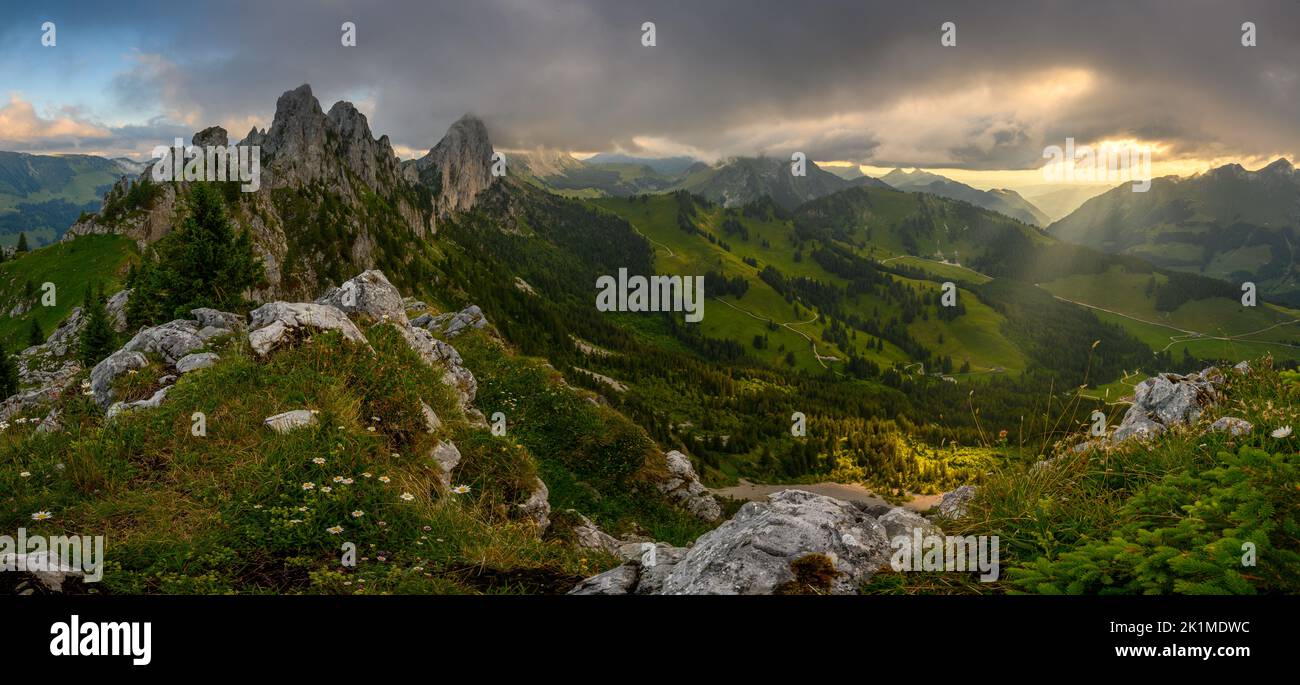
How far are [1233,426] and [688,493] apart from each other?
22.1 m

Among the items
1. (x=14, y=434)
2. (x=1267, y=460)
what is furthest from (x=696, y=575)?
(x=14, y=434)

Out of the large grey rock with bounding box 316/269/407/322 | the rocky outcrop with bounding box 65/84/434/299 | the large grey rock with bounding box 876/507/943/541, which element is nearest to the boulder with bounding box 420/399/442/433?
the large grey rock with bounding box 316/269/407/322

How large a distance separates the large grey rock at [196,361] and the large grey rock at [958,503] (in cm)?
1542

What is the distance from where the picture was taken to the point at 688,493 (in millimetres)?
28844

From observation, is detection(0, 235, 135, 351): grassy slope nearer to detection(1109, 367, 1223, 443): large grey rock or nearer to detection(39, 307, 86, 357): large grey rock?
detection(39, 307, 86, 357): large grey rock

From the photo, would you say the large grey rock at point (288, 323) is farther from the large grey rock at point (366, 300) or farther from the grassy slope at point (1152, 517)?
the grassy slope at point (1152, 517)

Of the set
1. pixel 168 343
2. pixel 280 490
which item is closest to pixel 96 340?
pixel 168 343

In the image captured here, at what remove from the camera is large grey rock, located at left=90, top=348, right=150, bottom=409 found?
42.8 feet

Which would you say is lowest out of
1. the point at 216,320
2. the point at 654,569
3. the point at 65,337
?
the point at 654,569

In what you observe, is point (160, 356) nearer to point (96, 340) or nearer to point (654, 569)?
point (654, 569)

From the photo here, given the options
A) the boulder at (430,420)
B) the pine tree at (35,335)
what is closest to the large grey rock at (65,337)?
the pine tree at (35,335)

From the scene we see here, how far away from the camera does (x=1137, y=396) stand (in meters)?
15.4
